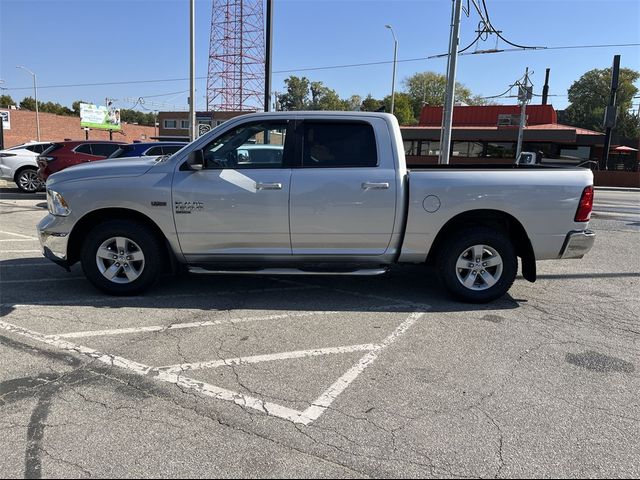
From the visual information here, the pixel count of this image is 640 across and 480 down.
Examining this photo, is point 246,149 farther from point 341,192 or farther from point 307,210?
point 341,192

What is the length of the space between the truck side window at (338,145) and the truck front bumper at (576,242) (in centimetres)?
217

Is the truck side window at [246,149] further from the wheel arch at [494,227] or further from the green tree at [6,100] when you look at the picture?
the green tree at [6,100]

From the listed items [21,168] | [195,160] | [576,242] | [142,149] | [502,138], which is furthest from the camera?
[502,138]

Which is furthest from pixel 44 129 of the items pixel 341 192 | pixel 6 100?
pixel 341 192

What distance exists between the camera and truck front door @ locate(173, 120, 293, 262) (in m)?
5.00

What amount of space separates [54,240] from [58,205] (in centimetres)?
37

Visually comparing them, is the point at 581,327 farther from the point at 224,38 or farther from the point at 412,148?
the point at 224,38

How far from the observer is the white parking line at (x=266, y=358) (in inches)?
146

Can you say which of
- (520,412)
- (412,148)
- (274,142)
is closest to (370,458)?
(520,412)

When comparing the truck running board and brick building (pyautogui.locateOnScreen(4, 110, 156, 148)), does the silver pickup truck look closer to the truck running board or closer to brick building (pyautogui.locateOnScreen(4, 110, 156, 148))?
the truck running board

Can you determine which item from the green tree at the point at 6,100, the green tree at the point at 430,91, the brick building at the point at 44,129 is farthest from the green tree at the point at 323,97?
the green tree at the point at 6,100

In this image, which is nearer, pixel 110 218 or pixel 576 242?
pixel 576 242

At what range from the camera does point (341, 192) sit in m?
4.99

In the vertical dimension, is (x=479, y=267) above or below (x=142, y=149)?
below
